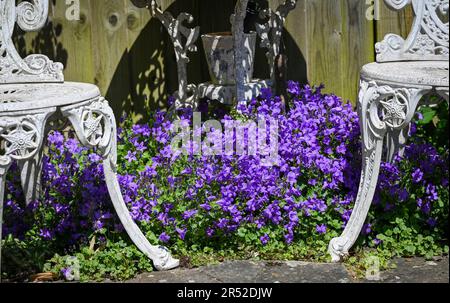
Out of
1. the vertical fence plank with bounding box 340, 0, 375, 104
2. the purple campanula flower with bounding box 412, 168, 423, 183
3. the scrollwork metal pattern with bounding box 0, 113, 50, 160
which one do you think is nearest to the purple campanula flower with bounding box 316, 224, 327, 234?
the purple campanula flower with bounding box 412, 168, 423, 183

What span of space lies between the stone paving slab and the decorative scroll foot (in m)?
0.13

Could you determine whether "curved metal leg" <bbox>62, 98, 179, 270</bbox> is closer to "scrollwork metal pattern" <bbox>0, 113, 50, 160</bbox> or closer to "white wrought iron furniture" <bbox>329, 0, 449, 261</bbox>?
"scrollwork metal pattern" <bbox>0, 113, 50, 160</bbox>

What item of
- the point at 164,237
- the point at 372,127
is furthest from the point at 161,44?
the point at 372,127

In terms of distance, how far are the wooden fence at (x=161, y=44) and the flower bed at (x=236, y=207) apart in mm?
774

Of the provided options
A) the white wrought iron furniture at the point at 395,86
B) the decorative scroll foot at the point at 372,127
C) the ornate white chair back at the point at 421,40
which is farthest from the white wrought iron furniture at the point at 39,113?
the ornate white chair back at the point at 421,40

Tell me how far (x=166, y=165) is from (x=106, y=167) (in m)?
0.57

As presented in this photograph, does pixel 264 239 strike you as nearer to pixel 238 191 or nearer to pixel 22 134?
pixel 238 191

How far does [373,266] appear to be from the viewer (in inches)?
135

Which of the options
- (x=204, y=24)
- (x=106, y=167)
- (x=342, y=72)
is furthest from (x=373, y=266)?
(x=204, y=24)

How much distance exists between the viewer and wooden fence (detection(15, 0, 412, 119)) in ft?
15.0

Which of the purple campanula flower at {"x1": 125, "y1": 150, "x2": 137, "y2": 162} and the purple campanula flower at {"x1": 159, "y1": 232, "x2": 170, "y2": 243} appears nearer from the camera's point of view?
the purple campanula flower at {"x1": 159, "y1": 232, "x2": 170, "y2": 243}

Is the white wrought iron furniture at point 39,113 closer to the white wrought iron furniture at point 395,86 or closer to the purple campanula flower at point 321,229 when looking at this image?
the purple campanula flower at point 321,229

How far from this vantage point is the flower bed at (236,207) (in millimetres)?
3609
